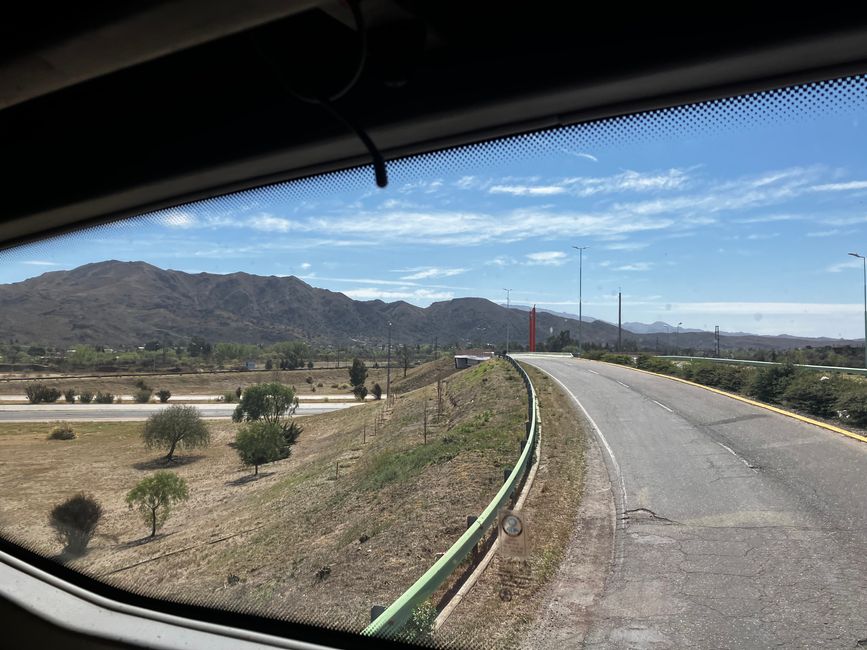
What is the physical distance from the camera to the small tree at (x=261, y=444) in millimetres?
22969

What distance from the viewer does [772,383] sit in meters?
18.8

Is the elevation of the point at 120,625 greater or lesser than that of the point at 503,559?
greater

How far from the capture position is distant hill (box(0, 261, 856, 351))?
5555mm

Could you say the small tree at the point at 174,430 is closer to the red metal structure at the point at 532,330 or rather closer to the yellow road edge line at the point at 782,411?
the yellow road edge line at the point at 782,411

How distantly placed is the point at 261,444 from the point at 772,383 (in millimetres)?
18965

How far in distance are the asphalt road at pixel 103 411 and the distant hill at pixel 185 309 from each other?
1661 centimetres

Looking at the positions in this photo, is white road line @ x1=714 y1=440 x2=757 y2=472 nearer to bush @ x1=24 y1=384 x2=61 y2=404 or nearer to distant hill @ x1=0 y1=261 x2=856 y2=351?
distant hill @ x1=0 y1=261 x2=856 y2=351

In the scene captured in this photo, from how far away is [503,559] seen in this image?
5914mm

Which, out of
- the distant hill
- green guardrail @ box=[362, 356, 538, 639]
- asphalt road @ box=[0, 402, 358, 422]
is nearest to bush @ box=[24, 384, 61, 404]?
asphalt road @ box=[0, 402, 358, 422]

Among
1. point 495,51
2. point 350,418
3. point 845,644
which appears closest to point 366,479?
point 845,644

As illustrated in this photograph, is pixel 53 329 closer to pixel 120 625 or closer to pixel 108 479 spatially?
pixel 108 479

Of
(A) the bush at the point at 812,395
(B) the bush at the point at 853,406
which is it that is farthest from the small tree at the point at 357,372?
(B) the bush at the point at 853,406

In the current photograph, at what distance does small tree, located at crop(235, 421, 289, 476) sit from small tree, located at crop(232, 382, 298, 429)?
21.8 inches

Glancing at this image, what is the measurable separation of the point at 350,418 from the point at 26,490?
2456cm
